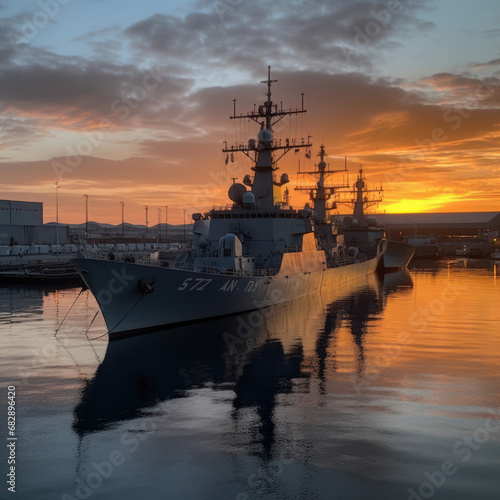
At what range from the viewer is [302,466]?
7590mm

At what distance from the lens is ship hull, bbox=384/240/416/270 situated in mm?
58156

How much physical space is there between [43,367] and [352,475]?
9733mm

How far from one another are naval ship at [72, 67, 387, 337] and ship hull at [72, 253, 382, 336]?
1.3 inches

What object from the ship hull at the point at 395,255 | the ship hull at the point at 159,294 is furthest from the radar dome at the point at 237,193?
the ship hull at the point at 395,255

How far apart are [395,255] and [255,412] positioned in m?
52.5

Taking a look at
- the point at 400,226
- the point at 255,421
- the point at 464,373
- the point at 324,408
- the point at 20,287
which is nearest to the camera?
the point at 255,421

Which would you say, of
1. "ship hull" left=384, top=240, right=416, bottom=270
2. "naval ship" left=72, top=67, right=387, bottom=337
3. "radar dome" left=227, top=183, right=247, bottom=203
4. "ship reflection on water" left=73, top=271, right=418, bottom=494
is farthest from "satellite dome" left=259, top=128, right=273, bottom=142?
"ship hull" left=384, top=240, right=416, bottom=270

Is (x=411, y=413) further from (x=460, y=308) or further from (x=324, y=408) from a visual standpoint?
(x=460, y=308)

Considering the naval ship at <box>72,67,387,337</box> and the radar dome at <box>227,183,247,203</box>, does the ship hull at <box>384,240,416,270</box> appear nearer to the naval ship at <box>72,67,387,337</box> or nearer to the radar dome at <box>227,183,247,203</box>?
the naval ship at <box>72,67,387,337</box>

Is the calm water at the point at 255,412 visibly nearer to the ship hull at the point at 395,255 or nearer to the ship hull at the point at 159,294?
the ship hull at the point at 159,294

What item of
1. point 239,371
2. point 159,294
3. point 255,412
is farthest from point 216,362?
point 255,412

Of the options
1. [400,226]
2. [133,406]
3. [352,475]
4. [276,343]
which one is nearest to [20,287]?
[276,343]

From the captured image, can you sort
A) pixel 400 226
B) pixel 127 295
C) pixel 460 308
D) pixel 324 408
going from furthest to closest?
pixel 400 226, pixel 460 308, pixel 127 295, pixel 324 408

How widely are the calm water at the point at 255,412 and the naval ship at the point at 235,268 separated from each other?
3.39 ft
